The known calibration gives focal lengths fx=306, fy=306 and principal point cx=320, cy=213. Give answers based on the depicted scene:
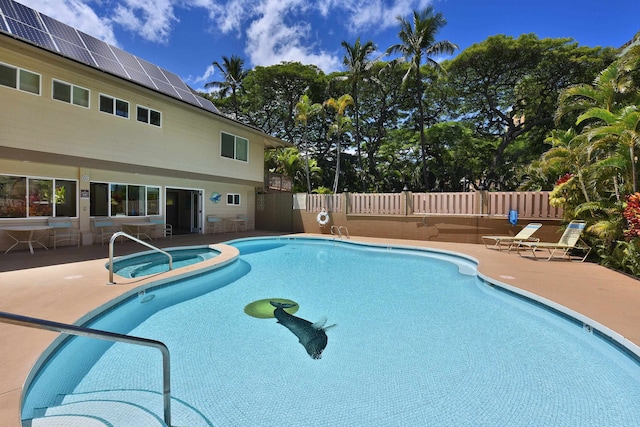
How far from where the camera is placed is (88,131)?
9.46 metres

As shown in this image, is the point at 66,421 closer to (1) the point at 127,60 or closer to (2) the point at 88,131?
(2) the point at 88,131

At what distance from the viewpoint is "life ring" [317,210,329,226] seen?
→ 15312 millimetres

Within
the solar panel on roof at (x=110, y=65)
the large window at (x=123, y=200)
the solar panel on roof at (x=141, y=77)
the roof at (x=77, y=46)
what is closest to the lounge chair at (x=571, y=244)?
the roof at (x=77, y=46)

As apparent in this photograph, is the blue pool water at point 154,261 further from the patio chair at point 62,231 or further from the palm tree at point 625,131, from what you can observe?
the palm tree at point 625,131

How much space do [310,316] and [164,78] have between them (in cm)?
1288

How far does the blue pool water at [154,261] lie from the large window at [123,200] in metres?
3.47

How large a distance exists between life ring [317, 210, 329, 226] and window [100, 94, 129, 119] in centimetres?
891

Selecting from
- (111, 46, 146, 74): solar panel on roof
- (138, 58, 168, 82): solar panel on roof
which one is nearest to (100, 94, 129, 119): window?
(111, 46, 146, 74): solar panel on roof

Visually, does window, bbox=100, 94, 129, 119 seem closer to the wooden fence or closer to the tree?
the wooden fence

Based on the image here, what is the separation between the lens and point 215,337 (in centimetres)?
430

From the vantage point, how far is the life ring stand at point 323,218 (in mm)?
15312

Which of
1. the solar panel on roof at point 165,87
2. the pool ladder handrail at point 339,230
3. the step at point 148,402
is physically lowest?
the step at point 148,402

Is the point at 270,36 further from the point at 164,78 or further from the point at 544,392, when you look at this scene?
the point at 544,392

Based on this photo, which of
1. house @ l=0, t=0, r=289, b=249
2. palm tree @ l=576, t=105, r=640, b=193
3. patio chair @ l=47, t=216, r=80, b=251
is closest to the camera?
palm tree @ l=576, t=105, r=640, b=193
